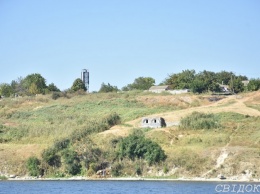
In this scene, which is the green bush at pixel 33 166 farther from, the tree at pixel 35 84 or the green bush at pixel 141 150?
the tree at pixel 35 84

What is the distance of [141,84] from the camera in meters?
141

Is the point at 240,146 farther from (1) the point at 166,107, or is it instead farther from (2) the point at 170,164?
(1) the point at 166,107

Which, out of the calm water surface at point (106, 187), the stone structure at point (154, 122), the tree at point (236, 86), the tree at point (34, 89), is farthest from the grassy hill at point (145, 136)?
the tree at point (34, 89)

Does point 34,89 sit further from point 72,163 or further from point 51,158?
point 72,163

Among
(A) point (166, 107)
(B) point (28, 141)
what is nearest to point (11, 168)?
(B) point (28, 141)

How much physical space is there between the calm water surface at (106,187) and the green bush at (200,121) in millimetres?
16024

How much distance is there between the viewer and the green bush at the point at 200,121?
254ft

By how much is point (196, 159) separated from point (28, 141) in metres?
22.7

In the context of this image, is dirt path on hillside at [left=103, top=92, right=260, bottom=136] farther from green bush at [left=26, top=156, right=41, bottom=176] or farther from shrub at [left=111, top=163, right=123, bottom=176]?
green bush at [left=26, top=156, right=41, bottom=176]

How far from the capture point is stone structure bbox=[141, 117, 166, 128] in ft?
265

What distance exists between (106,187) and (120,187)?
1169 millimetres

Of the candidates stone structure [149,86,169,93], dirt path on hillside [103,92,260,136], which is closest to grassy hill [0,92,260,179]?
dirt path on hillside [103,92,260,136]

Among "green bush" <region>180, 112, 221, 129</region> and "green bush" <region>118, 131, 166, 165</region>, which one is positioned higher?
"green bush" <region>180, 112, 221, 129</region>

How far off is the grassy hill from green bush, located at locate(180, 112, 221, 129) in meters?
0.11
